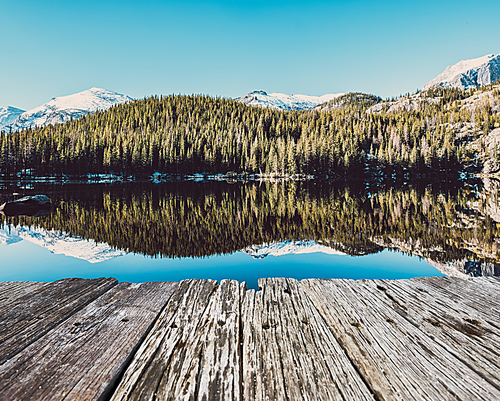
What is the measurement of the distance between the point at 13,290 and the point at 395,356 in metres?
4.18

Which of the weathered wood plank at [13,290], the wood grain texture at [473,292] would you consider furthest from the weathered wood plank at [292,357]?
the weathered wood plank at [13,290]

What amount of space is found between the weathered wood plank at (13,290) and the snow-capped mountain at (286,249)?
7.46m

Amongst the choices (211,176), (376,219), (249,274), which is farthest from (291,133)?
(249,274)

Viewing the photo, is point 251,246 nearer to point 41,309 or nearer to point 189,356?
point 41,309

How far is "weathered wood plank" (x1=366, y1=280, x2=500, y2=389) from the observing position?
2000mm

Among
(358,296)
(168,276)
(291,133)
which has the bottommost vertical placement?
(168,276)

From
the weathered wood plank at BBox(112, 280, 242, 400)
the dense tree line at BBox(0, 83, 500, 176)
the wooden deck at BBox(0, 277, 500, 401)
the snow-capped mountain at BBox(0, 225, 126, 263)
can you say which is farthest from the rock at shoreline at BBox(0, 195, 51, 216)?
the dense tree line at BBox(0, 83, 500, 176)

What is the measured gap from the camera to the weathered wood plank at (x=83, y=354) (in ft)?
5.46

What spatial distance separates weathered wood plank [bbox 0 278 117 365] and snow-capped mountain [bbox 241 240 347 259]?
286 inches

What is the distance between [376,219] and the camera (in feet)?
52.6

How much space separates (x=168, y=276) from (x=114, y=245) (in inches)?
180

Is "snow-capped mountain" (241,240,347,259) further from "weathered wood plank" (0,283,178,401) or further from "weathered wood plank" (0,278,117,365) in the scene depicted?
"weathered wood plank" (0,283,178,401)

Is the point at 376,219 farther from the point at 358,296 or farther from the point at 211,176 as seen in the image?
the point at 211,176

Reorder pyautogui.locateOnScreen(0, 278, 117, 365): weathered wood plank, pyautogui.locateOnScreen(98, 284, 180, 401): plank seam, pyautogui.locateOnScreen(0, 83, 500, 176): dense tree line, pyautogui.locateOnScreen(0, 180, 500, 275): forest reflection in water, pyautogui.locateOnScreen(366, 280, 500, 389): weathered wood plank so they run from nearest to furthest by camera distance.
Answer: pyautogui.locateOnScreen(98, 284, 180, 401): plank seam
pyautogui.locateOnScreen(366, 280, 500, 389): weathered wood plank
pyautogui.locateOnScreen(0, 278, 117, 365): weathered wood plank
pyautogui.locateOnScreen(0, 180, 500, 275): forest reflection in water
pyautogui.locateOnScreen(0, 83, 500, 176): dense tree line
